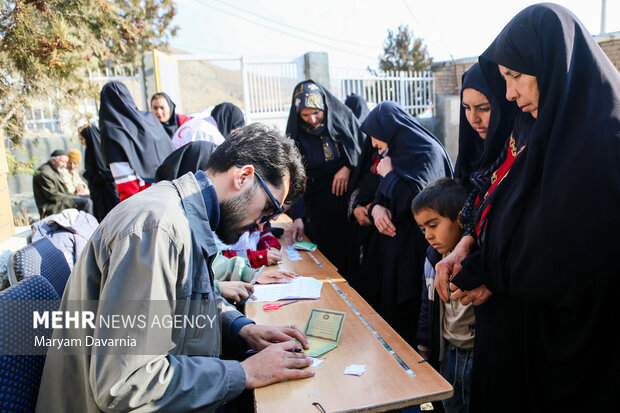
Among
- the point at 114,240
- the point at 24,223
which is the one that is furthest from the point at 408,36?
the point at 114,240

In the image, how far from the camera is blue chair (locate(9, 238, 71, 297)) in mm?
1707

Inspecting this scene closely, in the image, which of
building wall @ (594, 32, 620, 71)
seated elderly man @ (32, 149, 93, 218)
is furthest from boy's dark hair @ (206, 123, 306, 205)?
building wall @ (594, 32, 620, 71)

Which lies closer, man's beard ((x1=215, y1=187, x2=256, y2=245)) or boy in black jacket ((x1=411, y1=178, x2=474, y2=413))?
man's beard ((x1=215, y1=187, x2=256, y2=245))

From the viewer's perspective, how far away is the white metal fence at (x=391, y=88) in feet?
36.5

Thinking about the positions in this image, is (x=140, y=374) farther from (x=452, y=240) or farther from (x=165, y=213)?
(x=452, y=240)

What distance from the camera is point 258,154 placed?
62.3 inches

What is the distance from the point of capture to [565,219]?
4.39 feet

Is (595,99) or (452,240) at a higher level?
(595,99)

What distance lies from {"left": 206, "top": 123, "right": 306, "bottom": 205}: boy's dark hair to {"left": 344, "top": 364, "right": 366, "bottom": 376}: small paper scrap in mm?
714

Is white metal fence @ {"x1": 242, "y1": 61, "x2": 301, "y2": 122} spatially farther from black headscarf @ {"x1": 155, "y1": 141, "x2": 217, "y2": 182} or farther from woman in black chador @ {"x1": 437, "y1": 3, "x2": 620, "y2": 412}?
woman in black chador @ {"x1": 437, "y1": 3, "x2": 620, "y2": 412}

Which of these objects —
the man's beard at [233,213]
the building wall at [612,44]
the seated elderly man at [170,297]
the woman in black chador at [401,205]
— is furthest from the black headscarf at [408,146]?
the building wall at [612,44]

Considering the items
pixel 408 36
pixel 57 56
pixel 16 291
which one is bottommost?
pixel 16 291

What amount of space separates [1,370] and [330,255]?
2.87 m

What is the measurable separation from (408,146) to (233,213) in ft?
5.48
